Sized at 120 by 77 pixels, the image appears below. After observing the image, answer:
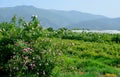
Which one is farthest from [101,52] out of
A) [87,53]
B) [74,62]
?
[74,62]

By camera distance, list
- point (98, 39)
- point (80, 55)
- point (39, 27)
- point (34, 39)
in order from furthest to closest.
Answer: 1. point (98, 39)
2. point (80, 55)
3. point (39, 27)
4. point (34, 39)

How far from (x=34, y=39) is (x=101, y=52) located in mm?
6561

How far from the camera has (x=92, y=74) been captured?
11898mm

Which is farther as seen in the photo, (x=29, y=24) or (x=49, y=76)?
(x=29, y=24)

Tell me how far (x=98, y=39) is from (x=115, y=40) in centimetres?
95

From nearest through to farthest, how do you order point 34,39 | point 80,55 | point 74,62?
point 34,39, point 74,62, point 80,55

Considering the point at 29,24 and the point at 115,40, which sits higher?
the point at 29,24

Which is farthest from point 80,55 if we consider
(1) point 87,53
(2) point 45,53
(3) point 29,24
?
(2) point 45,53

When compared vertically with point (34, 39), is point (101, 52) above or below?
below

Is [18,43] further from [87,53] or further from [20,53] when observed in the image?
[87,53]

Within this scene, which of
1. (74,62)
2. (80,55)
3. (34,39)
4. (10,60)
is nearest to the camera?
(10,60)

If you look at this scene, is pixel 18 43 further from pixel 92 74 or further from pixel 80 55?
pixel 80 55

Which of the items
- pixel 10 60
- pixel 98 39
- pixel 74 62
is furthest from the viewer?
pixel 98 39

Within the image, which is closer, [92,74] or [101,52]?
[92,74]
